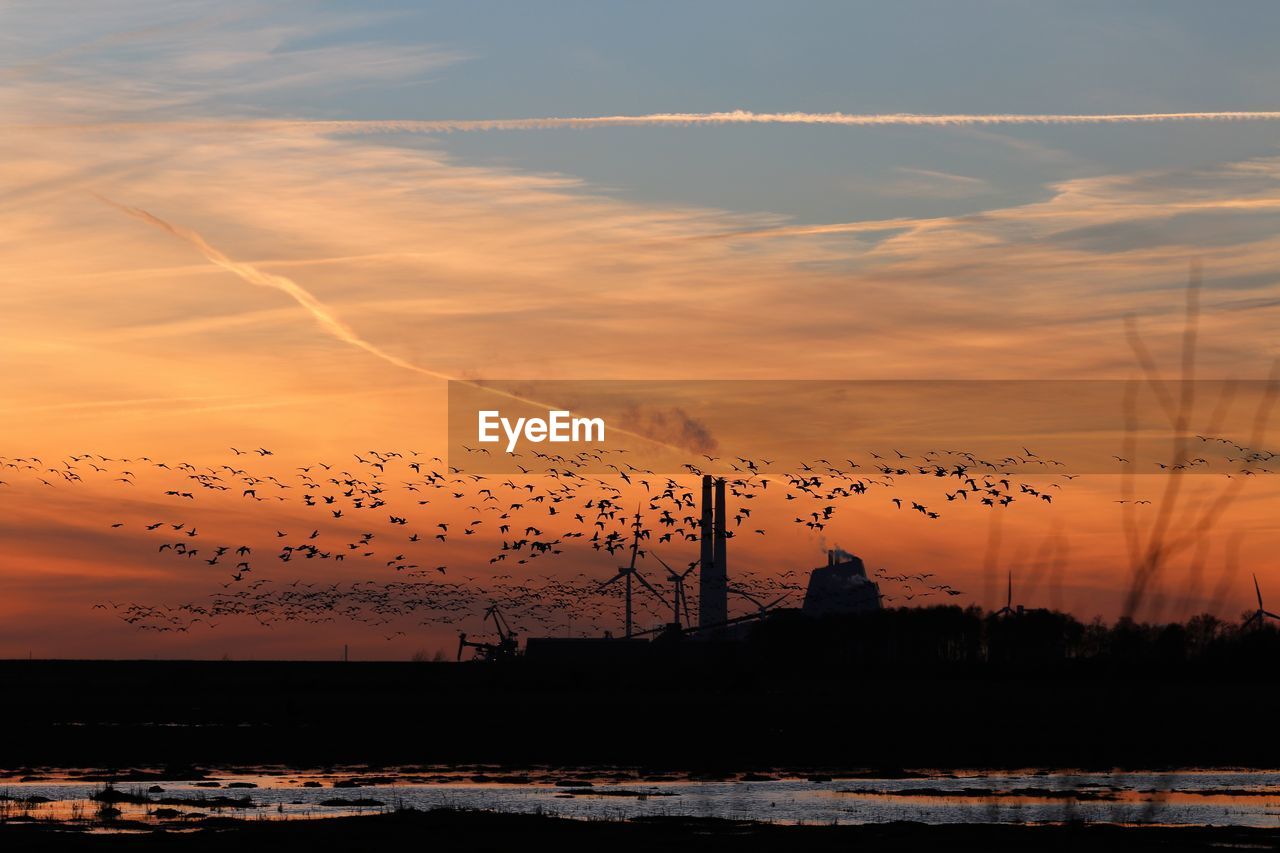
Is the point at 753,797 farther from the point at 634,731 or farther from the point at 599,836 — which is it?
the point at 634,731

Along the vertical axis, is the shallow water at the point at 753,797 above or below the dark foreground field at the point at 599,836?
below

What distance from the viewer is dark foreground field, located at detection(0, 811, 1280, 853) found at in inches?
1816

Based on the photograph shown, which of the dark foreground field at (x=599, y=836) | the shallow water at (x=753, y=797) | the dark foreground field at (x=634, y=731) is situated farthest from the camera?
the dark foreground field at (x=634, y=731)

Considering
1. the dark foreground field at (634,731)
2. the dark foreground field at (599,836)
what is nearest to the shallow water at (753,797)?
the dark foreground field at (599,836)

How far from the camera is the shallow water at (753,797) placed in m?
56.9

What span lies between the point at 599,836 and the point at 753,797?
56.4 ft

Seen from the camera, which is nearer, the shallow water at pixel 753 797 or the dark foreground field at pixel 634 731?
the shallow water at pixel 753 797

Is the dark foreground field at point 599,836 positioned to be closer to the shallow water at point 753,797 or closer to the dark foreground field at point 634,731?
the shallow water at point 753,797

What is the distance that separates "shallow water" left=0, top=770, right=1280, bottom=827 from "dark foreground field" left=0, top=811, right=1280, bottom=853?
270 cm

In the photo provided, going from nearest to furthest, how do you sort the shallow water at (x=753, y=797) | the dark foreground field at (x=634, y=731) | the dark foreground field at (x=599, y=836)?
the dark foreground field at (x=599, y=836) < the shallow water at (x=753, y=797) < the dark foreground field at (x=634, y=731)

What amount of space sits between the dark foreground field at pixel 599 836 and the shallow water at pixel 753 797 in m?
2.70

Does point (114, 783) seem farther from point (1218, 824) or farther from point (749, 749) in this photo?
point (1218, 824)

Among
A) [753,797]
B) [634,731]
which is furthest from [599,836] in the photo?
[634,731]

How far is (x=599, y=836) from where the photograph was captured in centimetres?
4869
